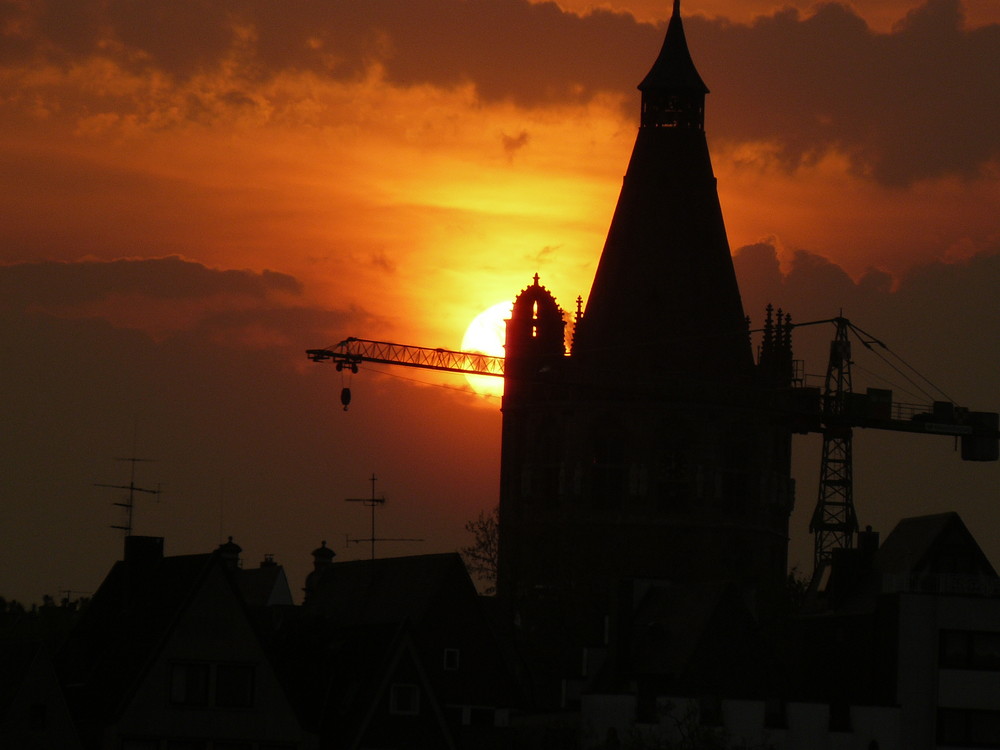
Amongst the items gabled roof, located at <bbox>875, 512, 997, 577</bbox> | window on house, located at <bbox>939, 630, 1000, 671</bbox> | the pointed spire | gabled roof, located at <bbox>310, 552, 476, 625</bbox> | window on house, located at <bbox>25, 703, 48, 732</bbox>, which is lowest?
window on house, located at <bbox>25, 703, 48, 732</bbox>

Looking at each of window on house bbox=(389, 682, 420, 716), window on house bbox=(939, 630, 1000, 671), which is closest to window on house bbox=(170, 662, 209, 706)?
window on house bbox=(389, 682, 420, 716)

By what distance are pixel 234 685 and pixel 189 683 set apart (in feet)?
4.61

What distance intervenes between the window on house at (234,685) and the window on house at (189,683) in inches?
17.1

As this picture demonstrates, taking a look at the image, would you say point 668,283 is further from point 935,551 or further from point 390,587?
point 390,587

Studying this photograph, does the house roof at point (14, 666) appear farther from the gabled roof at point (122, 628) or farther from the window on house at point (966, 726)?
the window on house at point (966, 726)

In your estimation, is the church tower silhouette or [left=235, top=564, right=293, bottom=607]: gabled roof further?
the church tower silhouette

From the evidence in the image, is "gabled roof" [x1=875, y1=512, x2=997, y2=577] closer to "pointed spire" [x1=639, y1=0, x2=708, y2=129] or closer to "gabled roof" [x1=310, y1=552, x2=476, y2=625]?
"gabled roof" [x1=310, y1=552, x2=476, y2=625]

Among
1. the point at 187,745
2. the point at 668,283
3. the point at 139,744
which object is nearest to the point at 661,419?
the point at 668,283

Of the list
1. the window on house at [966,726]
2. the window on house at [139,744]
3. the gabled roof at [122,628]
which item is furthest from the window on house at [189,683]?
the window on house at [966,726]

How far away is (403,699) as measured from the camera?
263 ft

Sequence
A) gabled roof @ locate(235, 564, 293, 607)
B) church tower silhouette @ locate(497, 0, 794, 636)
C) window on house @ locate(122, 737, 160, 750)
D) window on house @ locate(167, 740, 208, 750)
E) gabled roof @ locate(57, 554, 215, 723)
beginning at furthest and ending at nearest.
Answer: church tower silhouette @ locate(497, 0, 794, 636)
gabled roof @ locate(235, 564, 293, 607)
gabled roof @ locate(57, 554, 215, 723)
window on house @ locate(167, 740, 208, 750)
window on house @ locate(122, 737, 160, 750)

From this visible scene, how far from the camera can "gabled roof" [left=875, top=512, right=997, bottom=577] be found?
102 meters

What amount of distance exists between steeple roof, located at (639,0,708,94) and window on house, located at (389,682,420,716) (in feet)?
348

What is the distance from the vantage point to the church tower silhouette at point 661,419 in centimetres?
16988
